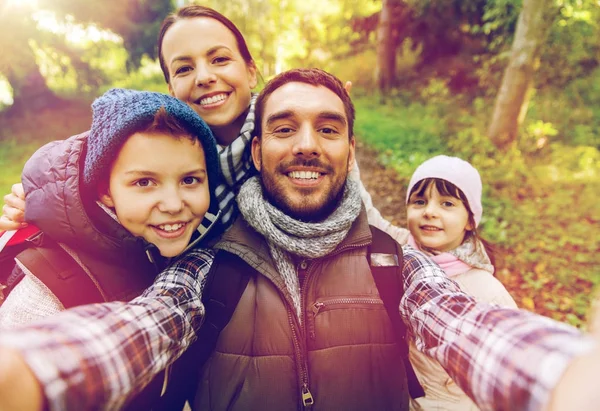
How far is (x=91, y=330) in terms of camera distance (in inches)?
43.1

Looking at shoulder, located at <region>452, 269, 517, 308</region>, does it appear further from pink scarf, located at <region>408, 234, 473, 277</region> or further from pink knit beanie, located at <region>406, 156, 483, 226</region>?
pink knit beanie, located at <region>406, 156, 483, 226</region>

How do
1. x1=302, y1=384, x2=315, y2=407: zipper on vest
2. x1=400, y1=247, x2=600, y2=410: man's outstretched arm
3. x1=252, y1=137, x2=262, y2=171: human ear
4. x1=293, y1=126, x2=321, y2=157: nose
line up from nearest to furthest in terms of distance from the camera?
1. x1=400, y1=247, x2=600, y2=410: man's outstretched arm
2. x1=302, y1=384, x2=315, y2=407: zipper on vest
3. x1=293, y1=126, x2=321, y2=157: nose
4. x1=252, y1=137, x2=262, y2=171: human ear

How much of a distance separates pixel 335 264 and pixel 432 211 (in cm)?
107

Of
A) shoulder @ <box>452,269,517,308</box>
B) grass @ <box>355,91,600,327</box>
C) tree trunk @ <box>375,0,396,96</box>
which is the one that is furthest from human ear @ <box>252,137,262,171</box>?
tree trunk @ <box>375,0,396,96</box>

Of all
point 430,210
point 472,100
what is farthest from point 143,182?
point 472,100

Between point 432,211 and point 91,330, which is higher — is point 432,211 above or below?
above

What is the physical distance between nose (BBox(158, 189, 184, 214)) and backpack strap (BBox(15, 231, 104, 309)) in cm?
44

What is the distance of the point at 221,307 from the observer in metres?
1.64

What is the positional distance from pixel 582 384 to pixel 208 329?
1.37 metres

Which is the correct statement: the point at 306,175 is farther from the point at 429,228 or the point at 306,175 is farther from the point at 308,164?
the point at 429,228

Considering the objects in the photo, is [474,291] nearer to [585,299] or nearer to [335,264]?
[335,264]

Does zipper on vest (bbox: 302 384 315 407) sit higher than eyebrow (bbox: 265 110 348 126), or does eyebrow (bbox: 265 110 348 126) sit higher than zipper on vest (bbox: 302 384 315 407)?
eyebrow (bbox: 265 110 348 126)

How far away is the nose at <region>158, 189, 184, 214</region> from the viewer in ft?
5.44

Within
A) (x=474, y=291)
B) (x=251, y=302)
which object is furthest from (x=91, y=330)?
(x=474, y=291)
